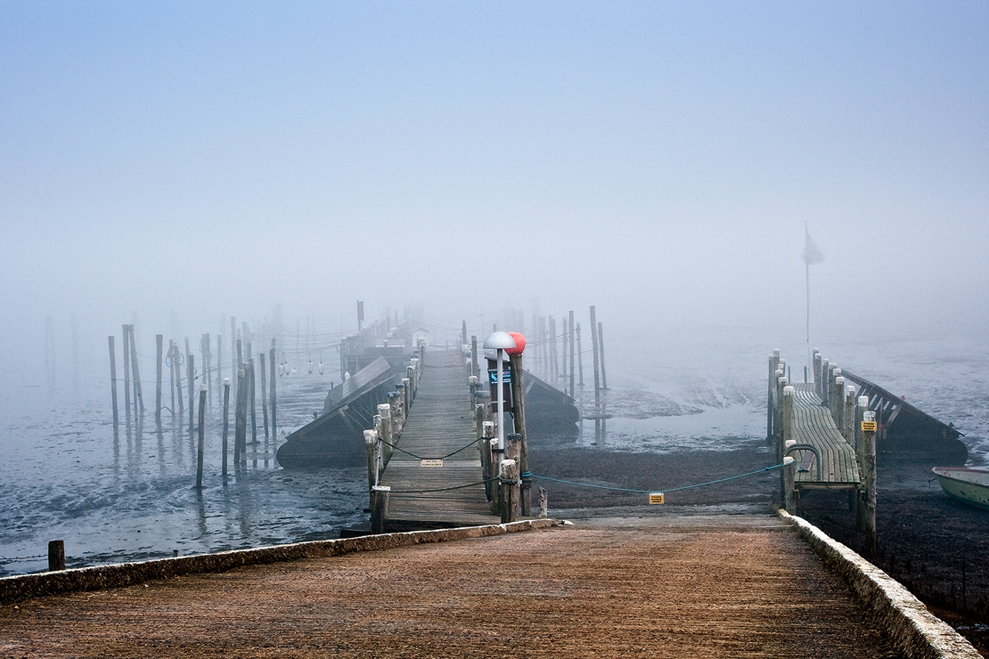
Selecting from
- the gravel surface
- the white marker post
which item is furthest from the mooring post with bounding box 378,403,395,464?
the gravel surface

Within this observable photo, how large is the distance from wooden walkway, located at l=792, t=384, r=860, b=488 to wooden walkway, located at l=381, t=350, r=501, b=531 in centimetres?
686

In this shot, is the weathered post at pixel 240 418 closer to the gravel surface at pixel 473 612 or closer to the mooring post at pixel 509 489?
the mooring post at pixel 509 489

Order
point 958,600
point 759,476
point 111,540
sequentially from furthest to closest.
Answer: point 759,476
point 111,540
point 958,600

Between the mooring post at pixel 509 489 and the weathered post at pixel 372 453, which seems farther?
the weathered post at pixel 372 453

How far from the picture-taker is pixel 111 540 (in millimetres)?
20828

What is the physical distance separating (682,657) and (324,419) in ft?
92.0

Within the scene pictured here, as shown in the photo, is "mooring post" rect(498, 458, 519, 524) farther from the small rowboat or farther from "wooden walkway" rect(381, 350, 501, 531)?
the small rowboat

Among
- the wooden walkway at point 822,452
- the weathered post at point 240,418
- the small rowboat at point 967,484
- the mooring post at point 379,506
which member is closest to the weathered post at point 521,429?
the mooring post at point 379,506

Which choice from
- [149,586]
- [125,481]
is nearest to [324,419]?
[125,481]

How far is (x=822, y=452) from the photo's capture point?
19672 millimetres

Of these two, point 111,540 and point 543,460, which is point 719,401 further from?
point 111,540

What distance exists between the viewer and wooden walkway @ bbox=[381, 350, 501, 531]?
14695 millimetres

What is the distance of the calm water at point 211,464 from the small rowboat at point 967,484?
7.52 meters

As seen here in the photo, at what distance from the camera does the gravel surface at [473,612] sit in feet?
12.8
